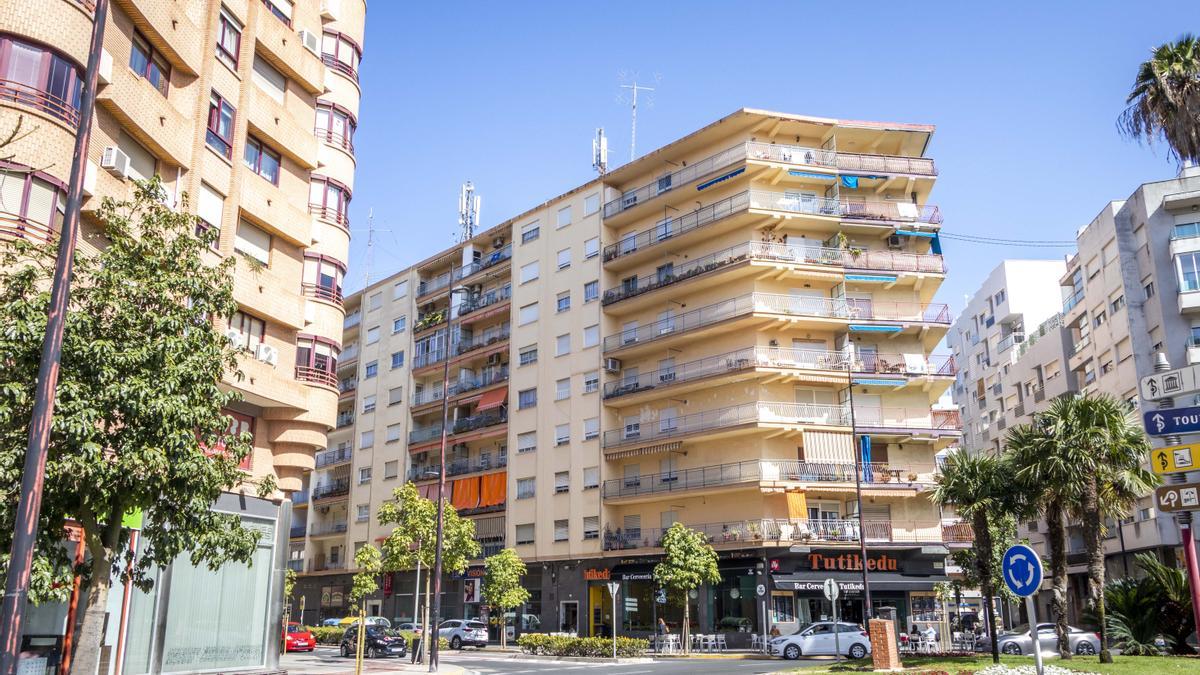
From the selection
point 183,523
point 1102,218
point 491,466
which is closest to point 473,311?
point 491,466

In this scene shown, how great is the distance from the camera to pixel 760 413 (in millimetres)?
43469

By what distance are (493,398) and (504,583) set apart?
13.6 m

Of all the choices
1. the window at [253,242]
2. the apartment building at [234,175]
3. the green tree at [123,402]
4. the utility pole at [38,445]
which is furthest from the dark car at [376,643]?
the utility pole at [38,445]

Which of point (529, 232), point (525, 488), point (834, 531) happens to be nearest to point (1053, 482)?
point (834, 531)

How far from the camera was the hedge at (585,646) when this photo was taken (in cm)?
3762

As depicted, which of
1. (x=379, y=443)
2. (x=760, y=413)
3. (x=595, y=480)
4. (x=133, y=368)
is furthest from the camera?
(x=379, y=443)

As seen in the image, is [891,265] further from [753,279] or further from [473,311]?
[473,311]

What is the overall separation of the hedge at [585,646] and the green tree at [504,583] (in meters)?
5.50

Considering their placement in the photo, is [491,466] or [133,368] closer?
[133,368]

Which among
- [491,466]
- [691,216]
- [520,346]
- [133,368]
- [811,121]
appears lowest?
[133,368]

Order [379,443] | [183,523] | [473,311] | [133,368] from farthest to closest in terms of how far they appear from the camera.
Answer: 1. [379,443]
2. [473,311]
3. [183,523]
4. [133,368]

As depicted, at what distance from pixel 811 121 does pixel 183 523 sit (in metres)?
39.3

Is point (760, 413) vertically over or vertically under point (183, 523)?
over

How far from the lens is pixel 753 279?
46.2m
